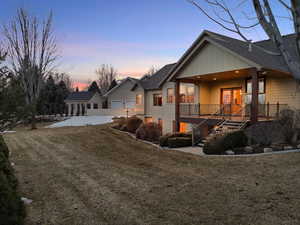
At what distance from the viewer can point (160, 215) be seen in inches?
146

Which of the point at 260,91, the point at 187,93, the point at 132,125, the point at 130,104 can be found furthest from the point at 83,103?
the point at 260,91

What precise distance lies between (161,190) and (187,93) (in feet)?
46.7

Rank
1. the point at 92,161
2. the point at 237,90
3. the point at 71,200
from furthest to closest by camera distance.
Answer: the point at 237,90
the point at 92,161
the point at 71,200

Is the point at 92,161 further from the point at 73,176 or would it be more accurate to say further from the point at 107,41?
the point at 107,41

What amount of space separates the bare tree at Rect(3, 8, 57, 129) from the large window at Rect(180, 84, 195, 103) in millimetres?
14971

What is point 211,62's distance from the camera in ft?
43.5

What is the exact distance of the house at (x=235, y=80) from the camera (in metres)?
11.1

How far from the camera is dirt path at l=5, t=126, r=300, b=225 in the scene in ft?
12.0

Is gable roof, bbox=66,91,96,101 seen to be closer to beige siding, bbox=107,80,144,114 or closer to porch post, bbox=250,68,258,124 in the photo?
beige siding, bbox=107,80,144,114

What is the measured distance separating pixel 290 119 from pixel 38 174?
11.6 metres

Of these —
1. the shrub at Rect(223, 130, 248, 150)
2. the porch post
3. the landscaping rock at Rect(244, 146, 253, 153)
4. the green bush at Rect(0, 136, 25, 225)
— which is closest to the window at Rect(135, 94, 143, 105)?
the porch post

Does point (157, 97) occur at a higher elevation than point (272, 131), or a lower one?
higher

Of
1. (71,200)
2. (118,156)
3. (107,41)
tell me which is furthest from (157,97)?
(71,200)

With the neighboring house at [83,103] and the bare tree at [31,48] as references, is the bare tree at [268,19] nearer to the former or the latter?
the bare tree at [31,48]
